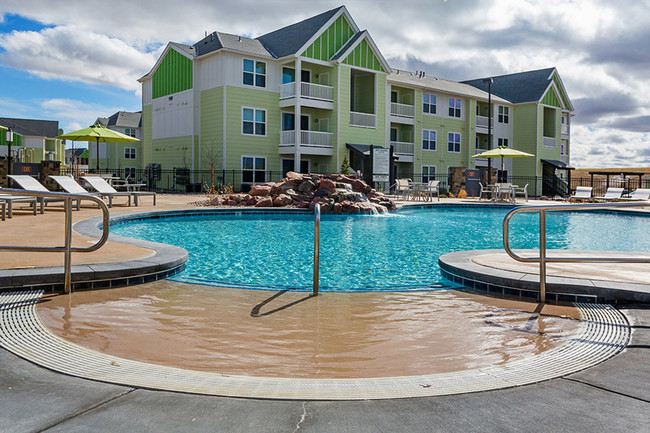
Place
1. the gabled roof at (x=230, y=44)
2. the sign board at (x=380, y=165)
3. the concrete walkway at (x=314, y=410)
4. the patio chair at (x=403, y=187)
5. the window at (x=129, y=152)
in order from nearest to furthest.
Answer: the concrete walkway at (x=314, y=410) < the patio chair at (x=403, y=187) < the sign board at (x=380, y=165) < the gabled roof at (x=230, y=44) < the window at (x=129, y=152)

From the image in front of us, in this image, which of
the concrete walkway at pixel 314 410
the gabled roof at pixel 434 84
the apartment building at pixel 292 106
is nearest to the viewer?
the concrete walkway at pixel 314 410

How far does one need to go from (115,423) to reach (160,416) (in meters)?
0.21

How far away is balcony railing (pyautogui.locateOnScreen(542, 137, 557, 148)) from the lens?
143 ft

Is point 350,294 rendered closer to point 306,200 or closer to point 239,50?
point 306,200

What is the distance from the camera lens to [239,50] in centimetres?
2869

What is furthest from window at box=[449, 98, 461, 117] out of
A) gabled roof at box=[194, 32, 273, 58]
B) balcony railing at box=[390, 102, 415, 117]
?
gabled roof at box=[194, 32, 273, 58]

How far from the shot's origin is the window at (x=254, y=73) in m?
29.7

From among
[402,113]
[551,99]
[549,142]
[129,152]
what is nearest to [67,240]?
[402,113]

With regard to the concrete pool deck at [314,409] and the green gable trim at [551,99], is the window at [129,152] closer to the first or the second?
the green gable trim at [551,99]

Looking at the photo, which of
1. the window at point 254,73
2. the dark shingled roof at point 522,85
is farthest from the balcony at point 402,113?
the dark shingled roof at point 522,85

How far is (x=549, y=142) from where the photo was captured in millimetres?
44188

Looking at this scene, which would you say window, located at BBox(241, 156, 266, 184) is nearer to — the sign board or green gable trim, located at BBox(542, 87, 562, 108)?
the sign board

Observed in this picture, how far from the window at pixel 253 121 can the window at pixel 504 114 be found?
22276mm

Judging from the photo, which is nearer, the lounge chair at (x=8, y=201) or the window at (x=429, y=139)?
the lounge chair at (x=8, y=201)
